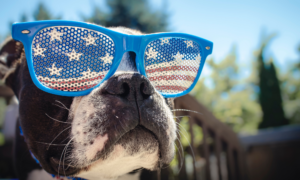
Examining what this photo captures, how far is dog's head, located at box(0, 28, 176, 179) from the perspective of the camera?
1.26m

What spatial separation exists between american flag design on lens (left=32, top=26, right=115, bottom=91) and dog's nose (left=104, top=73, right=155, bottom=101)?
19 cm

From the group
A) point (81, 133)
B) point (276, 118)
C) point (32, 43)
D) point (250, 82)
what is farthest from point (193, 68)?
point (250, 82)

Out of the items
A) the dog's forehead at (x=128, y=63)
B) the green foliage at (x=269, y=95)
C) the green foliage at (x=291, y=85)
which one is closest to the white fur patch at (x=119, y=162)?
the dog's forehead at (x=128, y=63)

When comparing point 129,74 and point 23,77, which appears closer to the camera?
point 129,74

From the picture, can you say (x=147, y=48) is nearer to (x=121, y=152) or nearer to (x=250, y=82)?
(x=121, y=152)

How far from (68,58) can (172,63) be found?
865 millimetres

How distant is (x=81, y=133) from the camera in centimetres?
133

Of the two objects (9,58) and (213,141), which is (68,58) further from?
(213,141)

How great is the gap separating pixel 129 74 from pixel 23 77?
111 centimetres

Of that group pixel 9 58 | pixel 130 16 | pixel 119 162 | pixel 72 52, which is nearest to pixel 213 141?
pixel 119 162

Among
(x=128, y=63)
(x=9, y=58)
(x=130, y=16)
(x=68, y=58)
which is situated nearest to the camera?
(x=68, y=58)

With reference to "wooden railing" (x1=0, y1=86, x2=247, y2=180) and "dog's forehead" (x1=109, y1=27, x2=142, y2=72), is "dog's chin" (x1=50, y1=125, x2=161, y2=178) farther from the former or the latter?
"wooden railing" (x1=0, y1=86, x2=247, y2=180)

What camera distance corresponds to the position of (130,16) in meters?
11.7

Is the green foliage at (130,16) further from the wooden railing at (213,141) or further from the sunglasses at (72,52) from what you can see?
the sunglasses at (72,52)
